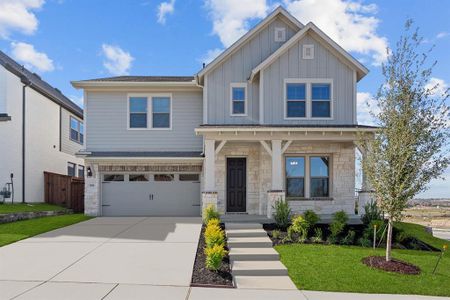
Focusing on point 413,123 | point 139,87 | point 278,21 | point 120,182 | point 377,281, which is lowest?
point 377,281

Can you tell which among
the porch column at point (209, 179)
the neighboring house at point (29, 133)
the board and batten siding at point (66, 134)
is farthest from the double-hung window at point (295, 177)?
the board and batten siding at point (66, 134)

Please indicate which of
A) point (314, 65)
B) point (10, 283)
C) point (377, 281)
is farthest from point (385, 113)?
point (10, 283)

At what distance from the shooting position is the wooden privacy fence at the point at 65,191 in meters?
17.2

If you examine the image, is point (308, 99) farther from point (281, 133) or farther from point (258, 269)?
point (258, 269)

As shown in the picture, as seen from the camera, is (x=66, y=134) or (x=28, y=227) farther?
(x=66, y=134)

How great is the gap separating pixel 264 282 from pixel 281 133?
6.73m

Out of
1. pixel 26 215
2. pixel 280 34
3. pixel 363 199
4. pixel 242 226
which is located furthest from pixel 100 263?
pixel 280 34

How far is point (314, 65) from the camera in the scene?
14.0 metres

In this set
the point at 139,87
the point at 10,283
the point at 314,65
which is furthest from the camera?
the point at 139,87

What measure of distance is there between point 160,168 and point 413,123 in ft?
33.6

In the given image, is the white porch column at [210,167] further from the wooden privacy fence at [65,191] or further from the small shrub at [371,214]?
the wooden privacy fence at [65,191]

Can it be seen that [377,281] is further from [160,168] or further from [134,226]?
[160,168]

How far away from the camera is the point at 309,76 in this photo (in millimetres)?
13922

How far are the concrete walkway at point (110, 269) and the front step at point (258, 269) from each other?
3.10 feet
